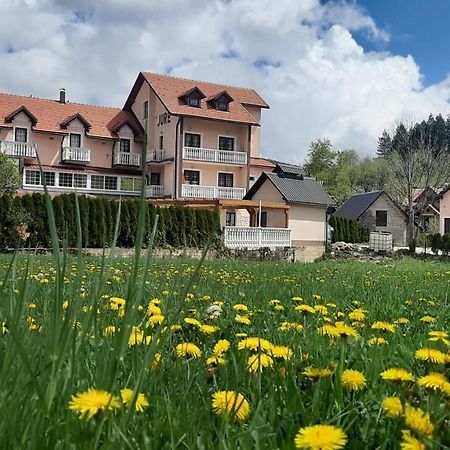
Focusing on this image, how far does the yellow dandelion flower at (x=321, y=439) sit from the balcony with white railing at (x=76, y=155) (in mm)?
37814

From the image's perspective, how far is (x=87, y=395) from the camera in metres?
0.85

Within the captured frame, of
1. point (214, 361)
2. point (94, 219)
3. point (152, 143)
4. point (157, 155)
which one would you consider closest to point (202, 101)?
point (152, 143)

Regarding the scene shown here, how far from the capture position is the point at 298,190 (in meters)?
29.3

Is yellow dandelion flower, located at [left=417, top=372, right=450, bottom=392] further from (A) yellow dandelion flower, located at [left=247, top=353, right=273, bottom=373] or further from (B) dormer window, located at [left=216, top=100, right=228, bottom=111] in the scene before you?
(B) dormer window, located at [left=216, top=100, right=228, bottom=111]

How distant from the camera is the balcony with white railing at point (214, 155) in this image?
3744 cm

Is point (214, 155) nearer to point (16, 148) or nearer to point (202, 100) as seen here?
point (202, 100)

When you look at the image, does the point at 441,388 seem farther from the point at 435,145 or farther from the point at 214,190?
the point at 435,145

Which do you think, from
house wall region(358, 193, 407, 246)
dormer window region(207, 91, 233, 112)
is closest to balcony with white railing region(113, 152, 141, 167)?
dormer window region(207, 91, 233, 112)

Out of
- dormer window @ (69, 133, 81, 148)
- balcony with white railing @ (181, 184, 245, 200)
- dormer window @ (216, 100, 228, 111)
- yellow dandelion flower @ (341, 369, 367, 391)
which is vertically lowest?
yellow dandelion flower @ (341, 369, 367, 391)

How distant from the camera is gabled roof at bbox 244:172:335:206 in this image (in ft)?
92.9

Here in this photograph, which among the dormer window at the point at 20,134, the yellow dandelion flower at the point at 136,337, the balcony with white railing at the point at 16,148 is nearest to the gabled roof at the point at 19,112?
the dormer window at the point at 20,134

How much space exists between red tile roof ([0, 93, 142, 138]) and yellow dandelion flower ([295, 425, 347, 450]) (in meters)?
37.8

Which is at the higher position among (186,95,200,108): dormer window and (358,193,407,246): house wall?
(186,95,200,108): dormer window

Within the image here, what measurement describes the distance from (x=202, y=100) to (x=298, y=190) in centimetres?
1347
